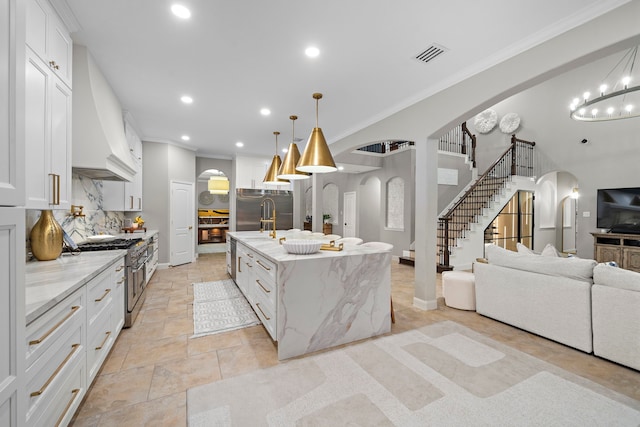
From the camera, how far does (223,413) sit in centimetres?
176

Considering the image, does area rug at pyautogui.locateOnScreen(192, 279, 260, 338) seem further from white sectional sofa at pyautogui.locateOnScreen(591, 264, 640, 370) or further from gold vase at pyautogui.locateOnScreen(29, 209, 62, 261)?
white sectional sofa at pyautogui.locateOnScreen(591, 264, 640, 370)

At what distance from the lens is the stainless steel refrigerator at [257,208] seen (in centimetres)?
742

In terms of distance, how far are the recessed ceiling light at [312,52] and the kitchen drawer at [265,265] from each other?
214cm

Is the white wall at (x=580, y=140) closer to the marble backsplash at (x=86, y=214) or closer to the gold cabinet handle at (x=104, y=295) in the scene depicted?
the gold cabinet handle at (x=104, y=295)

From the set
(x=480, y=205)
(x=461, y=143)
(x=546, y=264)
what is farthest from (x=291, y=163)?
(x=461, y=143)

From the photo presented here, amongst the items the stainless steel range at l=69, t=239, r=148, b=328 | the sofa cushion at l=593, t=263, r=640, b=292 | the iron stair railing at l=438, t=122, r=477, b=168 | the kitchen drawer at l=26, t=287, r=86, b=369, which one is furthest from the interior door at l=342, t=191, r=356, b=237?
the kitchen drawer at l=26, t=287, r=86, b=369

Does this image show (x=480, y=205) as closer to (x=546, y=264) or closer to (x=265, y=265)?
(x=546, y=264)

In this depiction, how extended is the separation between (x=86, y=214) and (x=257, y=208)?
4.23 meters

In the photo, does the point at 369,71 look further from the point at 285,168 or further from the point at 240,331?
the point at 240,331

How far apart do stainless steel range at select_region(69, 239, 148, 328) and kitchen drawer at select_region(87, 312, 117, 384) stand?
0.58 meters

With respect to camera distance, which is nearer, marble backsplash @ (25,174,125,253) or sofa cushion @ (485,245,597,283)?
sofa cushion @ (485,245,597,283)

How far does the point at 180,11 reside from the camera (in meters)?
2.20

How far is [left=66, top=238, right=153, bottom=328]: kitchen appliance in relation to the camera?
9.30 feet

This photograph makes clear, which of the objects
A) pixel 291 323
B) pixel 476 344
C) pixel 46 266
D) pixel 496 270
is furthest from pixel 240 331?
pixel 496 270
